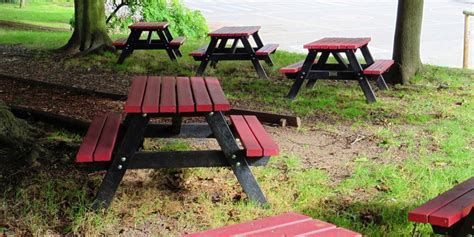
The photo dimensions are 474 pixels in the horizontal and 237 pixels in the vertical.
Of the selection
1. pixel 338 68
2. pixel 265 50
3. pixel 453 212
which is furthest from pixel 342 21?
pixel 453 212

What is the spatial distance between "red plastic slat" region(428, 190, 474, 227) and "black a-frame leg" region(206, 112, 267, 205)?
1.36 m

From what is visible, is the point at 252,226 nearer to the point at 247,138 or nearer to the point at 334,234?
the point at 334,234

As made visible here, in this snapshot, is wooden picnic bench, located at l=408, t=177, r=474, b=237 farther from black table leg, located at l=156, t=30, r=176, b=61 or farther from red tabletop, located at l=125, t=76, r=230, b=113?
black table leg, located at l=156, t=30, r=176, b=61

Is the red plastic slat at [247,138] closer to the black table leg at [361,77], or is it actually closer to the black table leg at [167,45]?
the black table leg at [361,77]

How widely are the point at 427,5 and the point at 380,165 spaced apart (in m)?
27.8

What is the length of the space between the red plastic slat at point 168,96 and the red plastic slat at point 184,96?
0.04 metres

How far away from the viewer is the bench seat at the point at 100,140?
396 cm

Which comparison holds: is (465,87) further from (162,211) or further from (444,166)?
(162,211)

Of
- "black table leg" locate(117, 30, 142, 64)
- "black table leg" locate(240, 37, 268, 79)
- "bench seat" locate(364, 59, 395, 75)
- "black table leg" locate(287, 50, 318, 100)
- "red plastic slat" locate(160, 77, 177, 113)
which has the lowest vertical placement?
"black table leg" locate(117, 30, 142, 64)

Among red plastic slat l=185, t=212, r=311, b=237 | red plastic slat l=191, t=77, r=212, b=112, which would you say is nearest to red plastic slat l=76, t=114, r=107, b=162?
red plastic slat l=191, t=77, r=212, b=112

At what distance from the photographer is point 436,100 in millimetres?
8117

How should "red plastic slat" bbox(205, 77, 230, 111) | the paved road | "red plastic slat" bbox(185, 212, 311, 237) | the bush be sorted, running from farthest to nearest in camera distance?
the bush < the paved road < "red plastic slat" bbox(205, 77, 230, 111) < "red plastic slat" bbox(185, 212, 311, 237)

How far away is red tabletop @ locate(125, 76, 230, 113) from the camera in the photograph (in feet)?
13.3

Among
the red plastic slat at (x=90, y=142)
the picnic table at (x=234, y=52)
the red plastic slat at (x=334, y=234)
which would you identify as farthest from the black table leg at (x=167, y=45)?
the red plastic slat at (x=334, y=234)
